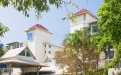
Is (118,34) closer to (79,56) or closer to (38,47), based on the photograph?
(79,56)

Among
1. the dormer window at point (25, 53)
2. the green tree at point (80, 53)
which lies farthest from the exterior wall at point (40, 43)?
the green tree at point (80, 53)

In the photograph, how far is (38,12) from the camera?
17.4ft

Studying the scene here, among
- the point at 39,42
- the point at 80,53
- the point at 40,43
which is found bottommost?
the point at 80,53

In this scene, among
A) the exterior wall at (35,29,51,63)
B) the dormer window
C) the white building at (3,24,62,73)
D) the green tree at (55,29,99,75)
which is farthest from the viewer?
the white building at (3,24,62,73)

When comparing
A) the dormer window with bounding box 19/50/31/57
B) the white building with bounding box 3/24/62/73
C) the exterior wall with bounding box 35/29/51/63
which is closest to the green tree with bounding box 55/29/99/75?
the dormer window with bounding box 19/50/31/57

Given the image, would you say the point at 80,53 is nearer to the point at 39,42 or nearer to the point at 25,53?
the point at 25,53

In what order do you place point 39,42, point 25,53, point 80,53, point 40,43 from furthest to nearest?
point 40,43 < point 39,42 < point 25,53 < point 80,53

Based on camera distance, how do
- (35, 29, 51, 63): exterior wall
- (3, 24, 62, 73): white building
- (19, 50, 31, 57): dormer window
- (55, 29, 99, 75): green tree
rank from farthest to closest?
1. (3, 24, 62, 73): white building
2. (35, 29, 51, 63): exterior wall
3. (19, 50, 31, 57): dormer window
4. (55, 29, 99, 75): green tree

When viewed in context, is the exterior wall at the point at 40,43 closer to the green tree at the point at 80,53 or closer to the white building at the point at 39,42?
the white building at the point at 39,42

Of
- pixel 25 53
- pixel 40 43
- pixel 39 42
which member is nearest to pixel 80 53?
pixel 25 53

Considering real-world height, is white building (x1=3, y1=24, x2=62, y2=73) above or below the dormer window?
above

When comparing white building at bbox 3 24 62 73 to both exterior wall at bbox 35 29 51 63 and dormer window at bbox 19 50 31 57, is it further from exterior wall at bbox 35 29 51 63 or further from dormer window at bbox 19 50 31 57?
dormer window at bbox 19 50 31 57

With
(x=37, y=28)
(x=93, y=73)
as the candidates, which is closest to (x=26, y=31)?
(x=37, y=28)

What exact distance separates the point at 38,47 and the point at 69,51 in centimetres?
2182
